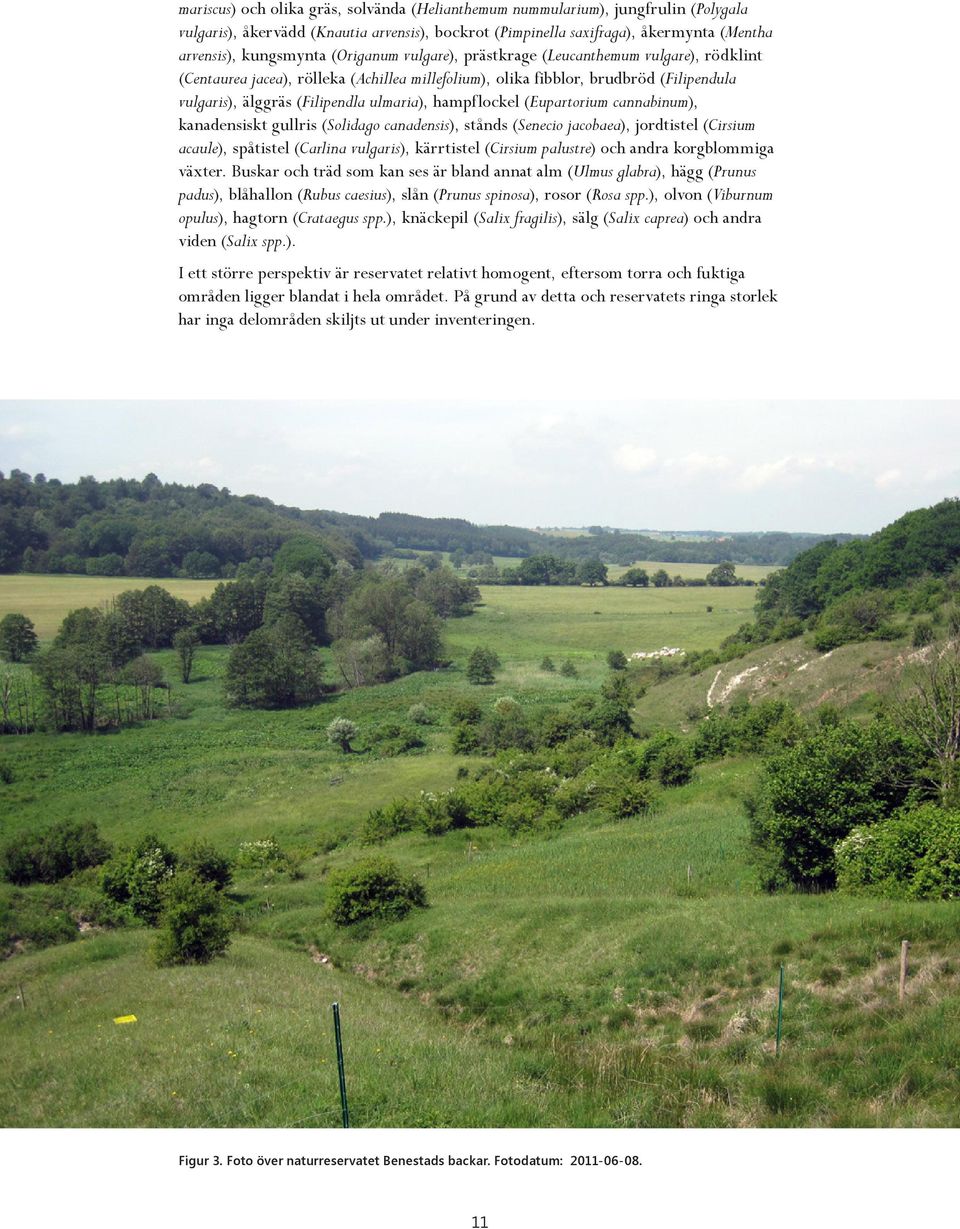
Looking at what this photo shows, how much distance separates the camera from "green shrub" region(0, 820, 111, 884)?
71.1ft

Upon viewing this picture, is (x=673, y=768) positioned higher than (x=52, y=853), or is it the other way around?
(x=673, y=768)

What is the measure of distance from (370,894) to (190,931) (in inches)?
183

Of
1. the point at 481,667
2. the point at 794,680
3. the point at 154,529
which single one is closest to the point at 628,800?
the point at 794,680

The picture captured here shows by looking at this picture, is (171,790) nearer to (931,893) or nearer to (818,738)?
(818,738)

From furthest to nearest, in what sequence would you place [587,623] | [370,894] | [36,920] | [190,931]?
[587,623]
[36,920]
[370,894]
[190,931]

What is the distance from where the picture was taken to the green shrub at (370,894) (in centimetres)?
1691

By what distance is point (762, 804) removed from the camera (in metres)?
16.3

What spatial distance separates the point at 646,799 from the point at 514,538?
6944 cm

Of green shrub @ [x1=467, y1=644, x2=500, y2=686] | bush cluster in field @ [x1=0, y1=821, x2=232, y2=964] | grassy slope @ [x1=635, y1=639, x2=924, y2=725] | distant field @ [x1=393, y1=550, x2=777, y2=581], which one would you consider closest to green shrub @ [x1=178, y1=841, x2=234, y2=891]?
bush cluster in field @ [x1=0, y1=821, x2=232, y2=964]

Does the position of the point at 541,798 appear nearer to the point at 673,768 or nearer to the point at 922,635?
the point at 673,768

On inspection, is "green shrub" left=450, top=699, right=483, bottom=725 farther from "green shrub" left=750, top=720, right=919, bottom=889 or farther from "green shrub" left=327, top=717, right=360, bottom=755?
"green shrub" left=750, top=720, right=919, bottom=889

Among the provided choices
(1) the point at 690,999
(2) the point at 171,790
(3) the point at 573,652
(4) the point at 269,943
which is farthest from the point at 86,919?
(3) the point at 573,652

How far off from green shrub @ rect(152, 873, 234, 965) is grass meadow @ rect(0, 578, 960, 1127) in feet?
1.71

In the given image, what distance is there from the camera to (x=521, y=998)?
38.5ft
